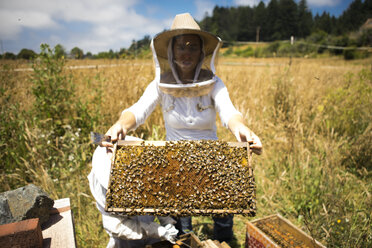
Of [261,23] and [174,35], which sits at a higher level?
[261,23]

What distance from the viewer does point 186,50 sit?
8.79ft

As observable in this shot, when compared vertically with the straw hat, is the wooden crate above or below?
below

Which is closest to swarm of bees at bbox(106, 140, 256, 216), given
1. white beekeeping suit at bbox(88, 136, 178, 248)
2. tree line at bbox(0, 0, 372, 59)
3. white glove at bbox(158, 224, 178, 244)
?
white beekeeping suit at bbox(88, 136, 178, 248)

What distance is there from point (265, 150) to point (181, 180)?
349 centimetres

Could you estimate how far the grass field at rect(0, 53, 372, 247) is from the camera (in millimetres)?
3082

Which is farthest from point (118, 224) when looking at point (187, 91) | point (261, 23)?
point (261, 23)

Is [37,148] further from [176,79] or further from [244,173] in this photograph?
[244,173]

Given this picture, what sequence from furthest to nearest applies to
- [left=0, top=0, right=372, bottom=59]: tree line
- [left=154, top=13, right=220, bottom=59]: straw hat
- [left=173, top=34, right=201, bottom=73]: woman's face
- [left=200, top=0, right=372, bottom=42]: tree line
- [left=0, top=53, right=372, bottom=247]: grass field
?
[left=0, top=0, right=372, bottom=59]: tree line, [left=200, top=0, right=372, bottom=42]: tree line, [left=0, top=53, right=372, bottom=247]: grass field, [left=173, top=34, right=201, bottom=73]: woman's face, [left=154, top=13, right=220, bottom=59]: straw hat

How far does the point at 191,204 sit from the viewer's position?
186 cm

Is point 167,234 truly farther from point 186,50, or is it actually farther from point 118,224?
point 186,50

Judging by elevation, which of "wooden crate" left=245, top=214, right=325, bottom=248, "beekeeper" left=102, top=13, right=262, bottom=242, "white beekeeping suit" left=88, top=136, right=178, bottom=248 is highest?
"beekeeper" left=102, top=13, right=262, bottom=242

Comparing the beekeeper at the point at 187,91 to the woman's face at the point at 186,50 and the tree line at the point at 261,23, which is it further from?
the tree line at the point at 261,23

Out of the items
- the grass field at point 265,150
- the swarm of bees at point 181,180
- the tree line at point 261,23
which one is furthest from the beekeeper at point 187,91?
the grass field at point 265,150

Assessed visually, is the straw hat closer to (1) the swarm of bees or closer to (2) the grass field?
(1) the swarm of bees
